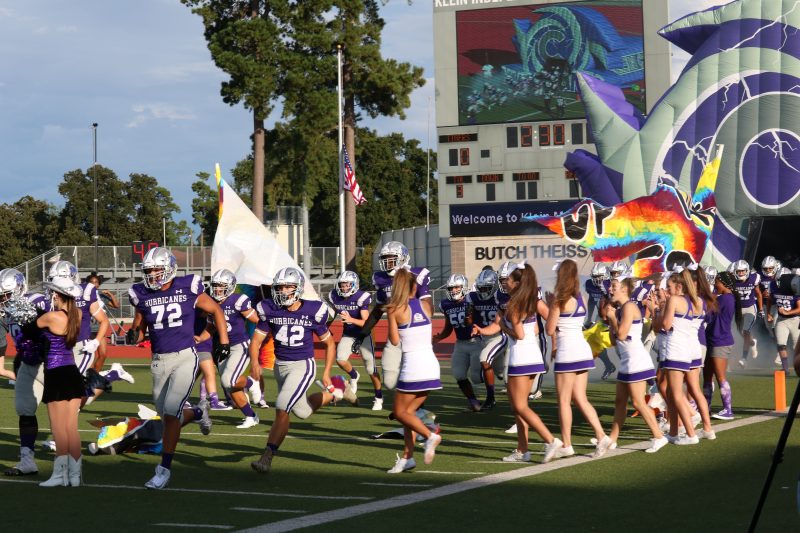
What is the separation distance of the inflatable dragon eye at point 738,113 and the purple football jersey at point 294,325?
1840 cm

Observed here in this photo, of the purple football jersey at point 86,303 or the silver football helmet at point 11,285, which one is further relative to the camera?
the purple football jersey at point 86,303

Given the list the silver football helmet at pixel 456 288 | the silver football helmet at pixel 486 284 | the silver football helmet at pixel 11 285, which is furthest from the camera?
the silver football helmet at pixel 456 288

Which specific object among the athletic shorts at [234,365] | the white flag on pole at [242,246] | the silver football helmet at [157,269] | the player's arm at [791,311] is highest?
the white flag on pole at [242,246]

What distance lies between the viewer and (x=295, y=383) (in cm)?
1004

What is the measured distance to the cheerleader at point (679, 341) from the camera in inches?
435

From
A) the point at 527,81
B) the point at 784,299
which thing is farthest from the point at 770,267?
the point at 527,81

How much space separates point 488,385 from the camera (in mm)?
14812

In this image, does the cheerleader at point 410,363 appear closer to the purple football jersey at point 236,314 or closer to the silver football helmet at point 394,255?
the silver football helmet at point 394,255

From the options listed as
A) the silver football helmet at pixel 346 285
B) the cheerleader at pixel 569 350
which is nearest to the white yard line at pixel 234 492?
the cheerleader at pixel 569 350

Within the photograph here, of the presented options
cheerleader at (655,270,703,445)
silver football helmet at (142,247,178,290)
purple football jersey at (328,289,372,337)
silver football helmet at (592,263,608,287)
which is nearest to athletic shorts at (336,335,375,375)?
purple football jersey at (328,289,372,337)

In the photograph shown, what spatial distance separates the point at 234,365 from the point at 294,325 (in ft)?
13.6

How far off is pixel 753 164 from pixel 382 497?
2125cm

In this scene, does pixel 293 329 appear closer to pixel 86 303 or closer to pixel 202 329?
pixel 86 303

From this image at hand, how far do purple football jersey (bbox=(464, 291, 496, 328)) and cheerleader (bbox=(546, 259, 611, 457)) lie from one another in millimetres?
3993
